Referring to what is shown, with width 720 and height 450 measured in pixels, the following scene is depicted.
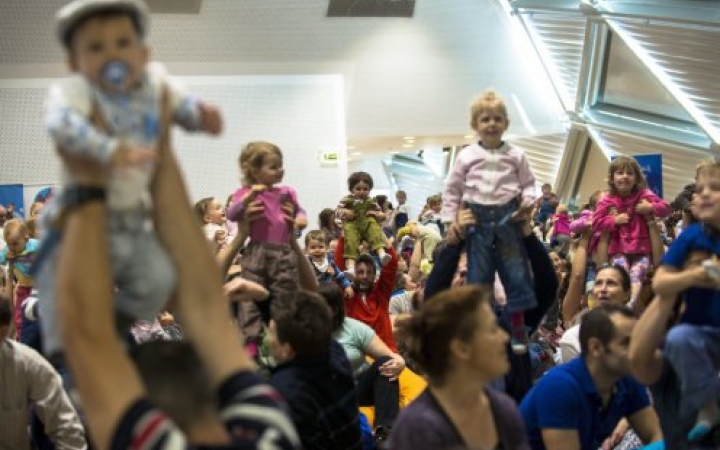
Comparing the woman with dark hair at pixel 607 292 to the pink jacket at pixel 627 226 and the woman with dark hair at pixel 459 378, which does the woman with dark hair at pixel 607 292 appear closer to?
the pink jacket at pixel 627 226

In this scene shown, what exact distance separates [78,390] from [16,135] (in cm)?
1595

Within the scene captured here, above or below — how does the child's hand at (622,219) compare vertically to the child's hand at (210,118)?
below

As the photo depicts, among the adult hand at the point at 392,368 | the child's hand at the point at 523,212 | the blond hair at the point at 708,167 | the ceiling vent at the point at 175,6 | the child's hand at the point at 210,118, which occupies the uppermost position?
the ceiling vent at the point at 175,6

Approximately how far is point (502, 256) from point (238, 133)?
13.4m

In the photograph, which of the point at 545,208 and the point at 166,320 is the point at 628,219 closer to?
the point at 166,320

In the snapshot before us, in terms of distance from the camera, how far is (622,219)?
6.78 m

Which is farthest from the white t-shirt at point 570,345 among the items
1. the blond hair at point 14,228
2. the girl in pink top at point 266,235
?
the blond hair at point 14,228

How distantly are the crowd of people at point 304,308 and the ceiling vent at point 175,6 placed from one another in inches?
379

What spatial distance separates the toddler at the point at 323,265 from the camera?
8.19 meters

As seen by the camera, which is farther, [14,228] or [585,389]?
[14,228]

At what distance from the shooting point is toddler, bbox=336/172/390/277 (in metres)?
9.21

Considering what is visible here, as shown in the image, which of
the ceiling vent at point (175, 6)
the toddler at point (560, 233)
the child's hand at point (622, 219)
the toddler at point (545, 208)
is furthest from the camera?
the ceiling vent at point (175, 6)

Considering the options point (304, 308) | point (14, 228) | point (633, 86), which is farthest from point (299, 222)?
point (633, 86)

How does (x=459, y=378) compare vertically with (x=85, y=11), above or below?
below
